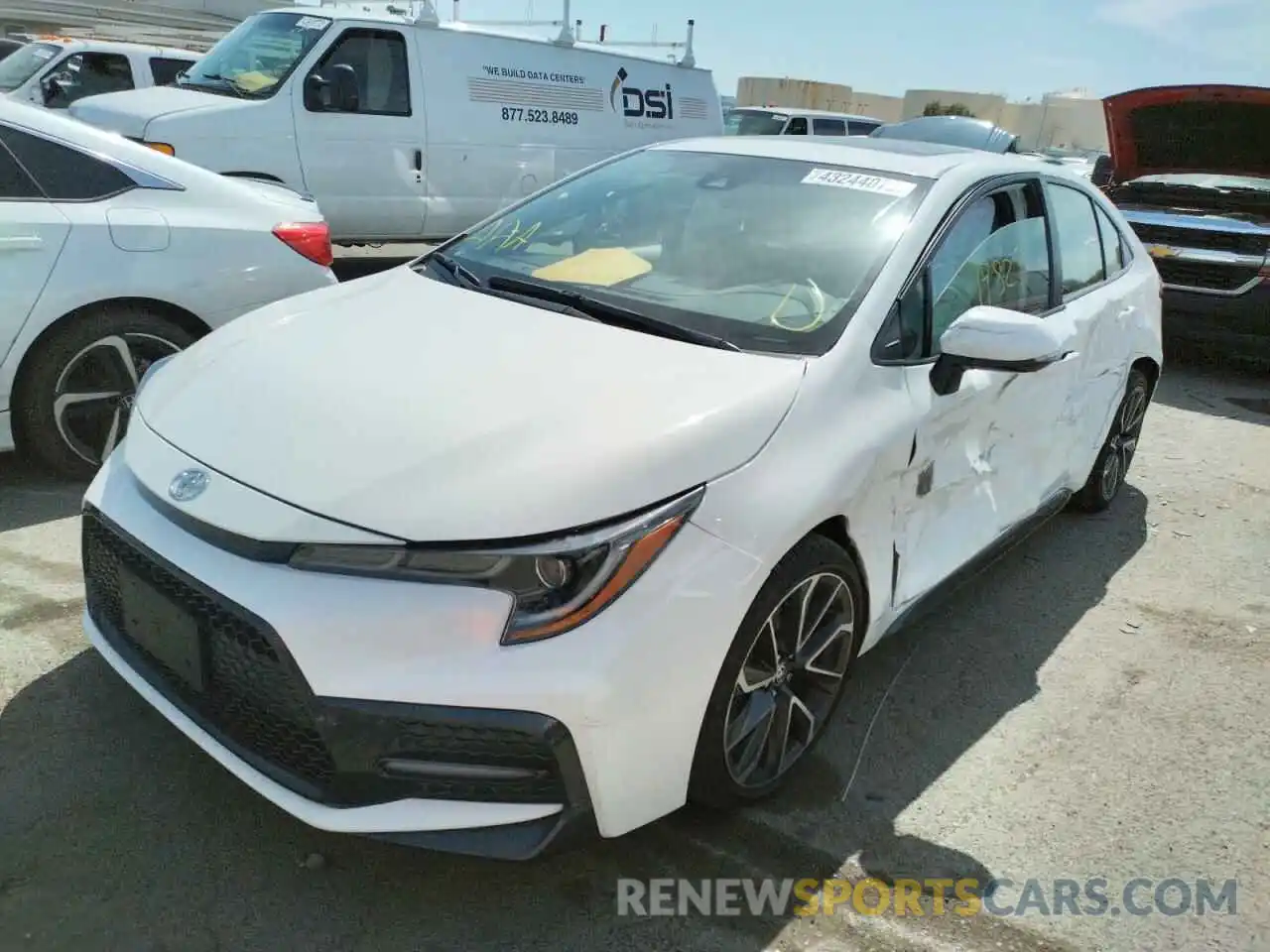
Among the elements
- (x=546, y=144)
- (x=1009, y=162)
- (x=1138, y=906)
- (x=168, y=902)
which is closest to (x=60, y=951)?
(x=168, y=902)

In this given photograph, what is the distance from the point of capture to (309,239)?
4.45 meters

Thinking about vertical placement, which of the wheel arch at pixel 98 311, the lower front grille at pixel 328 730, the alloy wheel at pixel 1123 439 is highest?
the wheel arch at pixel 98 311

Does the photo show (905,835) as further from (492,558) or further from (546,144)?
(546,144)

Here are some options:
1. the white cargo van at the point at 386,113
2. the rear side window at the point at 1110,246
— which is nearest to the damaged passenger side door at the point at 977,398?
the rear side window at the point at 1110,246

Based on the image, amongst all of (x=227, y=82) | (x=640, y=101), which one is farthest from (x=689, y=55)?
(x=227, y=82)

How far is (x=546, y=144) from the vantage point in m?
9.74

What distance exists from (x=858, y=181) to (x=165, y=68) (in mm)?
11126

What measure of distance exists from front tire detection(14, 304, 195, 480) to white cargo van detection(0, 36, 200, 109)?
849 centimetres

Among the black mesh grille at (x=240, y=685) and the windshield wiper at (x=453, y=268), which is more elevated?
the windshield wiper at (x=453, y=268)

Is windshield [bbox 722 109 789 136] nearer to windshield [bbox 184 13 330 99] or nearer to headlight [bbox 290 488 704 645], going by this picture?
windshield [bbox 184 13 330 99]

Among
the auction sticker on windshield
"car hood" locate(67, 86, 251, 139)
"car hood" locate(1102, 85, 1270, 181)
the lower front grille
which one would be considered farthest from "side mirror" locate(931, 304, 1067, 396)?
"car hood" locate(67, 86, 251, 139)

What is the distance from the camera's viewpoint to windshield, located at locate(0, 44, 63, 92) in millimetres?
11258

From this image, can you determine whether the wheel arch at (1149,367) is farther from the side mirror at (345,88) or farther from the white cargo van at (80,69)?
the white cargo van at (80,69)

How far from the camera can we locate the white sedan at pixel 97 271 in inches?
149
